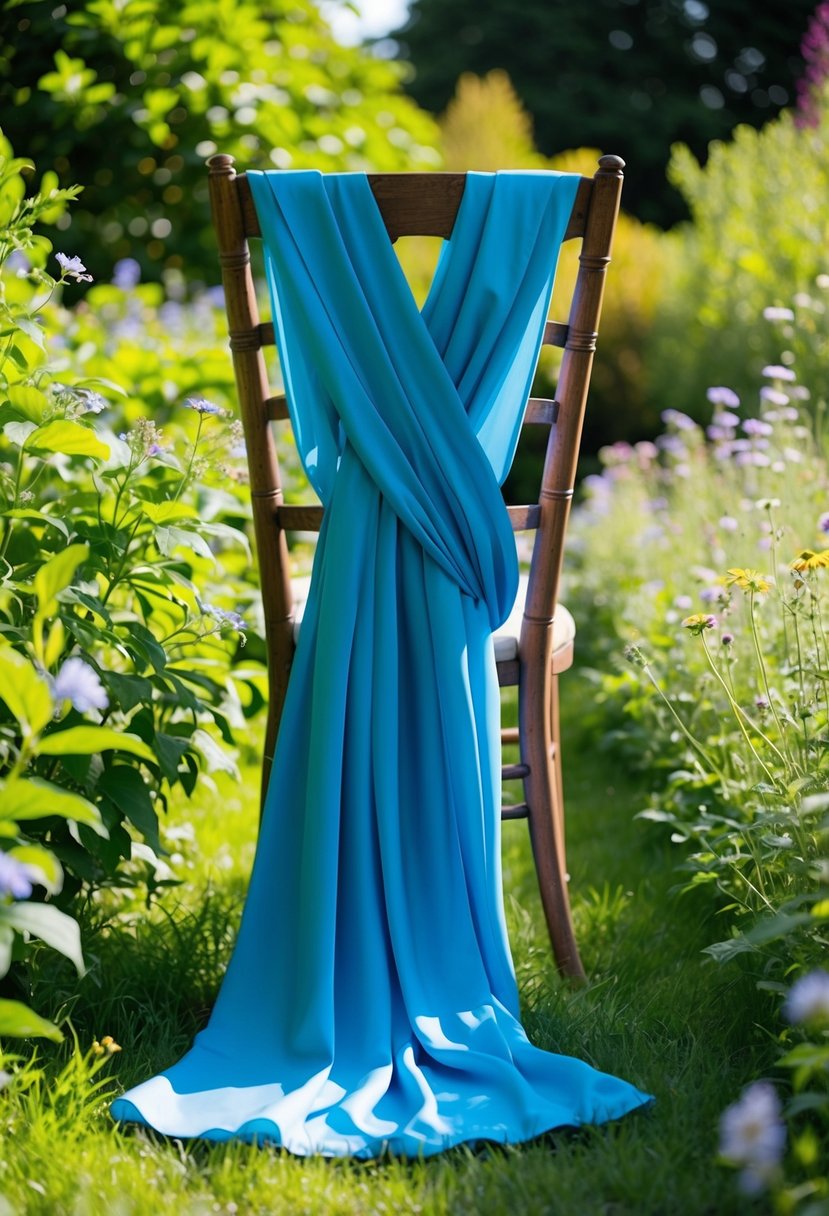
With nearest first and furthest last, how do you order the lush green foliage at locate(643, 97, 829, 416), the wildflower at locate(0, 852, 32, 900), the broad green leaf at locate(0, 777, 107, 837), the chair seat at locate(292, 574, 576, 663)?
the wildflower at locate(0, 852, 32, 900) → the broad green leaf at locate(0, 777, 107, 837) → the chair seat at locate(292, 574, 576, 663) → the lush green foliage at locate(643, 97, 829, 416)

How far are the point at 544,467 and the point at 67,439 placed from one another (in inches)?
29.6

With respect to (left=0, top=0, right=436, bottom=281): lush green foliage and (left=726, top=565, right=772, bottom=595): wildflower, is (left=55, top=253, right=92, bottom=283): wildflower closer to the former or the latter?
(left=726, top=565, right=772, bottom=595): wildflower

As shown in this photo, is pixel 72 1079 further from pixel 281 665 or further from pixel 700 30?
pixel 700 30

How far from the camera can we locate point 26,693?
47.4 inches

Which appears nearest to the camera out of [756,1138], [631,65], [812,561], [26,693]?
[756,1138]

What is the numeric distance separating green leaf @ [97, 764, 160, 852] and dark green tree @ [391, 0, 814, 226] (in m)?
14.8

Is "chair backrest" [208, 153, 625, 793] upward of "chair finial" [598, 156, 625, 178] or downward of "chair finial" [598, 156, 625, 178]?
downward

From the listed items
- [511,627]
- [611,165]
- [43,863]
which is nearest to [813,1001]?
[43,863]

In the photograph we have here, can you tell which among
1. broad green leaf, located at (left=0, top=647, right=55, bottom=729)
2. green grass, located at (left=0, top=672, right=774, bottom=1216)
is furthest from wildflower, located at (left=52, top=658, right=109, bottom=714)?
green grass, located at (left=0, top=672, right=774, bottom=1216)

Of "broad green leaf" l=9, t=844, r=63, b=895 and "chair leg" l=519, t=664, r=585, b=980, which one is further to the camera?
"chair leg" l=519, t=664, r=585, b=980

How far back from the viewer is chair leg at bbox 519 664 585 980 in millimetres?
1953

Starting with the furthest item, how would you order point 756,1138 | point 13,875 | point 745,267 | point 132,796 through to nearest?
point 745,267, point 132,796, point 13,875, point 756,1138

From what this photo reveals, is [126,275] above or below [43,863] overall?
above

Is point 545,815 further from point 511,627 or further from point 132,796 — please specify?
point 132,796
